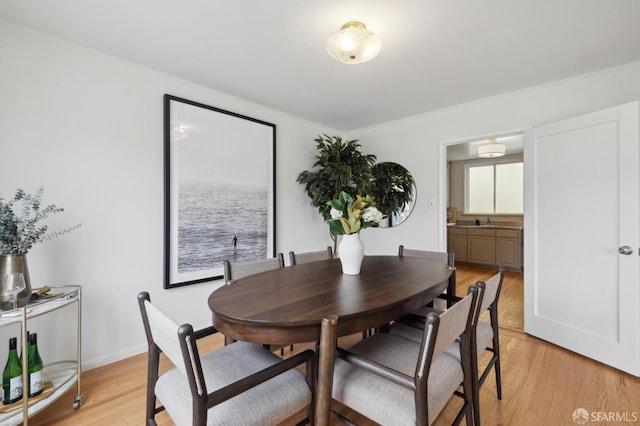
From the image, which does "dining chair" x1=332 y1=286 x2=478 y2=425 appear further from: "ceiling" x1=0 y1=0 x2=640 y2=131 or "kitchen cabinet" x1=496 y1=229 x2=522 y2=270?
"kitchen cabinet" x1=496 y1=229 x2=522 y2=270

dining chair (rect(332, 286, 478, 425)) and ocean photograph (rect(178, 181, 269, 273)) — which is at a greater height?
ocean photograph (rect(178, 181, 269, 273))

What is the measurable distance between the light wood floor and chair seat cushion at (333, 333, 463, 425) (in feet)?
1.72

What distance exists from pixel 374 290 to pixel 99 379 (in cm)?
210

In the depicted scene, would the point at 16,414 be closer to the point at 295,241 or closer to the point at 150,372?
the point at 150,372

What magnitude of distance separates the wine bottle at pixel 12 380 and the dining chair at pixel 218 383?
997mm

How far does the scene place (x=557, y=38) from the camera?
6.39 feet

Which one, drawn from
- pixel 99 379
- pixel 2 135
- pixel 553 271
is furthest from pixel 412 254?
pixel 2 135

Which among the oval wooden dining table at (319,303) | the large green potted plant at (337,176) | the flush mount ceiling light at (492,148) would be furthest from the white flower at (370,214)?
the flush mount ceiling light at (492,148)

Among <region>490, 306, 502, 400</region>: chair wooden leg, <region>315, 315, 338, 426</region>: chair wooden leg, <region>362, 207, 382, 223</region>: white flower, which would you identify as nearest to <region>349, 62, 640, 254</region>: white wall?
<region>490, 306, 502, 400</region>: chair wooden leg

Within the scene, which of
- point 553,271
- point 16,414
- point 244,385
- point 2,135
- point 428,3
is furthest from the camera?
point 553,271

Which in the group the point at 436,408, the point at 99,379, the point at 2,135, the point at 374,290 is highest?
the point at 2,135

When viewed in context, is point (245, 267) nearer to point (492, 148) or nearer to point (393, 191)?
point (393, 191)

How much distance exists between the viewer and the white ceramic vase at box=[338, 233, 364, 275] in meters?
1.83

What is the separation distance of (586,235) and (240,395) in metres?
2.82
